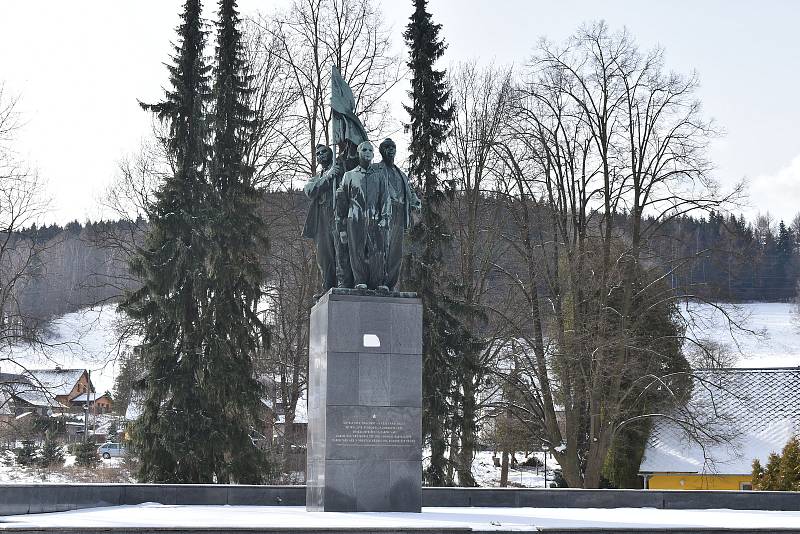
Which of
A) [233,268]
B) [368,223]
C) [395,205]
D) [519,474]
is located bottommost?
[519,474]

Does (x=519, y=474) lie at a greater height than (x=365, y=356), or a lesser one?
lesser

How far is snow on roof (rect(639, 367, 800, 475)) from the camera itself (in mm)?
29797

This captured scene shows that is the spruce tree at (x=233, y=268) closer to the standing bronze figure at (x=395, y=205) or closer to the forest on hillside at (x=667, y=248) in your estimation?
the forest on hillside at (x=667, y=248)

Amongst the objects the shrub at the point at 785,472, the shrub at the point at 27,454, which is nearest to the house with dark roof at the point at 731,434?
the shrub at the point at 785,472

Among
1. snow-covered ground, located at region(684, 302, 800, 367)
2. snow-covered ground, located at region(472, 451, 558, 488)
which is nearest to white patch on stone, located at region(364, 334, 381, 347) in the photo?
snow-covered ground, located at region(472, 451, 558, 488)

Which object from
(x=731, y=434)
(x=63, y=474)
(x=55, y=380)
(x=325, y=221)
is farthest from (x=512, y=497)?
(x=55, y=380)

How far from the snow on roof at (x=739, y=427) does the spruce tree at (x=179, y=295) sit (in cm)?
1425

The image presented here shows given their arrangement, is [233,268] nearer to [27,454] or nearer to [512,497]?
[512,497]

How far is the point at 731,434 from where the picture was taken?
28609 mm

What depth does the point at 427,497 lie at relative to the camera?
16.4m

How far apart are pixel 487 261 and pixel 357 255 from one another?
14661 millimetres

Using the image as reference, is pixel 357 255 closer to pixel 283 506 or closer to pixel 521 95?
pixel 283 506

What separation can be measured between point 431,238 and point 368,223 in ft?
38.2

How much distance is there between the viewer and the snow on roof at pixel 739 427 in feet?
97.8
